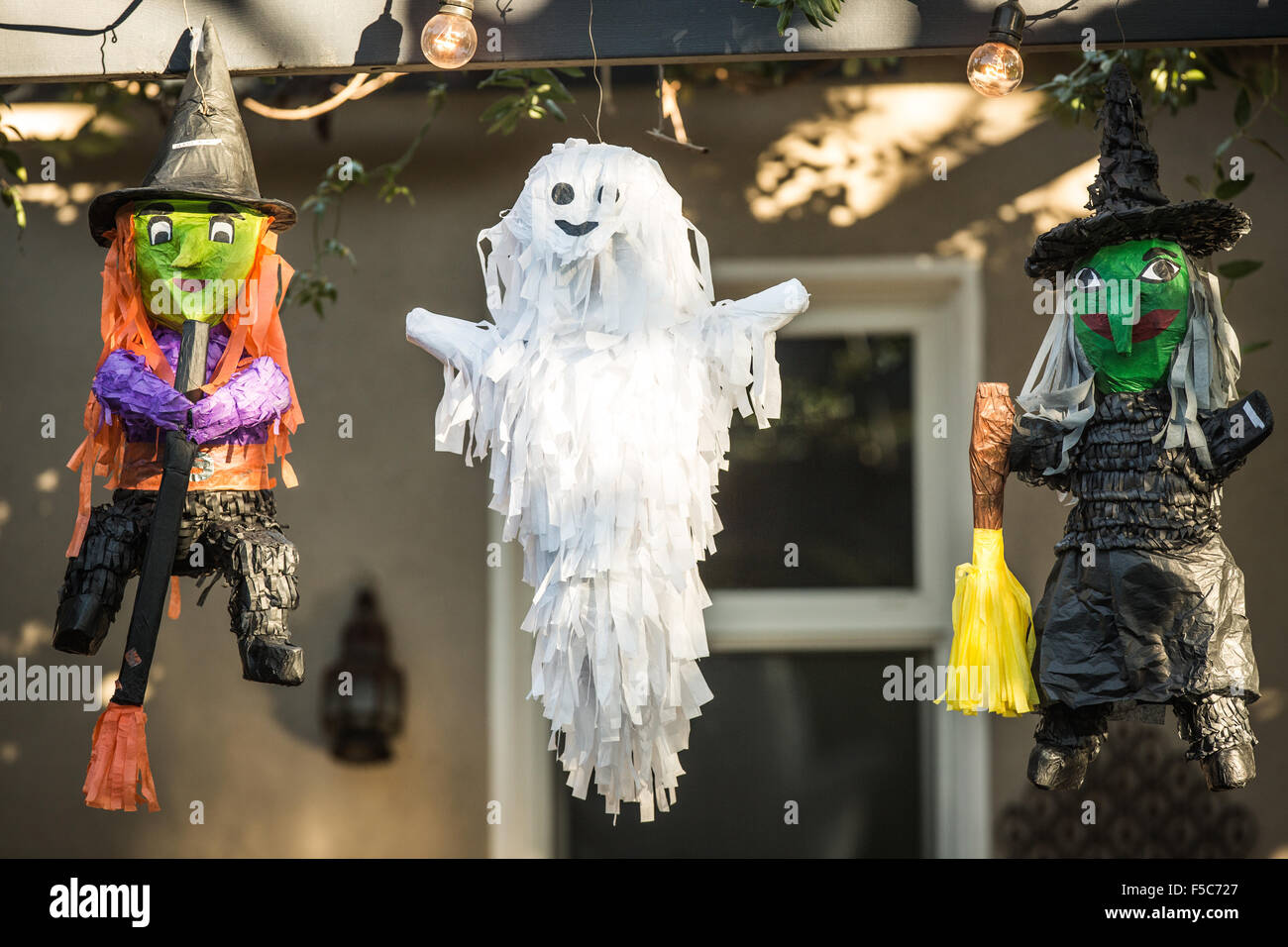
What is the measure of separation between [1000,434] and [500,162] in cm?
127

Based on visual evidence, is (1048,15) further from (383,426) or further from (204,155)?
(383,426)

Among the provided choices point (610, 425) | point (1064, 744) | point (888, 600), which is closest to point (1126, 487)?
point (1064, 744)

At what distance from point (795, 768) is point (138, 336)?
1.50 meters

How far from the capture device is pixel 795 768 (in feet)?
8.53

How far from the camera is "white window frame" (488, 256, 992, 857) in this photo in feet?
8.30

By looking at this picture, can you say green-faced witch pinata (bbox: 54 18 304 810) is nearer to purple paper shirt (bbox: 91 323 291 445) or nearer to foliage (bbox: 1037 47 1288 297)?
purple paper shirt (bbox: 91 323 291 445)

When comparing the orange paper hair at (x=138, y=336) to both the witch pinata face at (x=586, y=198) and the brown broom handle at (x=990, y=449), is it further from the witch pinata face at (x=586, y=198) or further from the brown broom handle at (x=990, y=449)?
the brown broom handle at (x=990, y=449)

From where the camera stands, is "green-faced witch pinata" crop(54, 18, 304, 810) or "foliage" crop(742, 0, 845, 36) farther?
"foliage" crop(742, 0, 845, 36)

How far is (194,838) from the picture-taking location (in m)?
2.58

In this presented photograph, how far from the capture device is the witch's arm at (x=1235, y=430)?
1569mm

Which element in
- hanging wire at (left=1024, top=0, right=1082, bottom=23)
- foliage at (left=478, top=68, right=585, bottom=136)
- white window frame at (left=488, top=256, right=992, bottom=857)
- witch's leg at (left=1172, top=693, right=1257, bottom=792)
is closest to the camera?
witch's leg at (left=1172, top=693, right=1257, bottom=792)

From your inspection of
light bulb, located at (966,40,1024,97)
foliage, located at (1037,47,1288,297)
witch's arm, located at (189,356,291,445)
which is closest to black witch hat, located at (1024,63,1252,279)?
light bulb, located at (966,40,1024,97)

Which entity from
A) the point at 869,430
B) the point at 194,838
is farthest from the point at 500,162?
the point at 194,838
